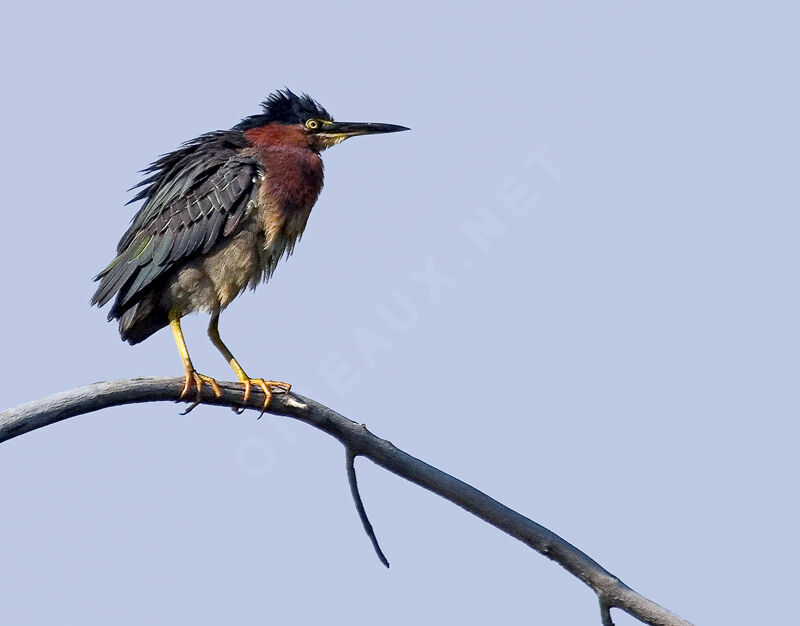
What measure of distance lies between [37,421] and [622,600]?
3.12m

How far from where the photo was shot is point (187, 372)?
6418 mm

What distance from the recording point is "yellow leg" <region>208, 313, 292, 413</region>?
20.0 ft

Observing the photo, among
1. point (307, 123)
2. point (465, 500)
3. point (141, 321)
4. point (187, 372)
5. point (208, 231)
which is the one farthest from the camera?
point (307, 123)

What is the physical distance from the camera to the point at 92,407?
512cm

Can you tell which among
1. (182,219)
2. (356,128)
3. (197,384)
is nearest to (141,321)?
(182,219)

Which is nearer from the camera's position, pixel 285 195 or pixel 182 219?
pixel 182 219

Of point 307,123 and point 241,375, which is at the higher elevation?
point 307,123

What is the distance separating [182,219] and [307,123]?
1.31 metres

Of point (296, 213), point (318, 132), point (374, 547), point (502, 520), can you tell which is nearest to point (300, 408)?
point (374, 547)

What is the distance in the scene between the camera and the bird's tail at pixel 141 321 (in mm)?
6930

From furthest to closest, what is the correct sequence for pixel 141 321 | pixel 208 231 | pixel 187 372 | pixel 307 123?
1. pixel 307 123
2. pixel 141 321
3. pixel 208 231
4. pixel 187 372

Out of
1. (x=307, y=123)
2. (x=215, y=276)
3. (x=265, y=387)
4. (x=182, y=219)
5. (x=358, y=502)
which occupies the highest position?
(x=307, y=123)

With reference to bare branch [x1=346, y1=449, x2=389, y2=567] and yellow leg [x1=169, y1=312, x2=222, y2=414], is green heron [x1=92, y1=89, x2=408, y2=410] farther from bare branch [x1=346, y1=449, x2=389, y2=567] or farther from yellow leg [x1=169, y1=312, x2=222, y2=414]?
bare branch [x1=346, y1=449, x2=389, y2=567]

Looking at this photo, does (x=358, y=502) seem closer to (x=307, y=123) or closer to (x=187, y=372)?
(x=187, y=372)
